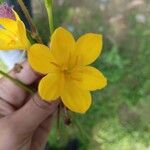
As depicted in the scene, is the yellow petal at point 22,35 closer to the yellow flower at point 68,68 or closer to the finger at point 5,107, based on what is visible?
the yellow flower at point 68,68

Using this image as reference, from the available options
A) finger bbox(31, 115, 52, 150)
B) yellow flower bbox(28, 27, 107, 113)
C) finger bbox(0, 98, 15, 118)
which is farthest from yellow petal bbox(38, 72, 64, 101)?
finger bbox(31, 115, 52, 150)

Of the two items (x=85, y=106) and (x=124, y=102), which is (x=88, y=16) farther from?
(x=85, y=106)

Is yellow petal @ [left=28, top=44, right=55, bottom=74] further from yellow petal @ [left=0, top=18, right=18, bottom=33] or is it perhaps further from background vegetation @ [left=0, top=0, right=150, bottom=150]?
background vegetation @ [left=0, top=0, right=150, bottom=150]

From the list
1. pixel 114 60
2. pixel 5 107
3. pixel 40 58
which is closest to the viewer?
pixel 40 58

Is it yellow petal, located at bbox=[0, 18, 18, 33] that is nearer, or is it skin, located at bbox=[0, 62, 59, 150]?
yellow petal, located at bbox=[0, 18, 18, 33]

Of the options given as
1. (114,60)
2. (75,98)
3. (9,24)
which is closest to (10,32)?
(9,24)

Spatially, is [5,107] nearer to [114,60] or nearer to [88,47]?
[88,47]

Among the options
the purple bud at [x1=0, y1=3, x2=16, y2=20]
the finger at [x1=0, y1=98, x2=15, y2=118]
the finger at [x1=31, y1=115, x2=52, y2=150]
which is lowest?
the finger at [x1=31, y1=115, x2=52, y2=150]
